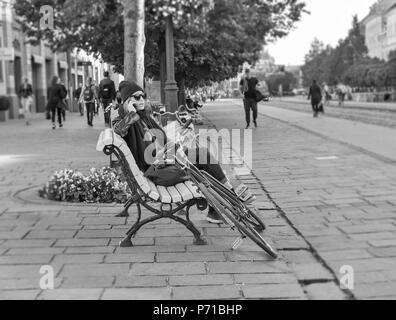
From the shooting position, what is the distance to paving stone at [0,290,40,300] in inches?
154

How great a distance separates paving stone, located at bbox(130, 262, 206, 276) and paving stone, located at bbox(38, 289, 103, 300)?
0.49 meters

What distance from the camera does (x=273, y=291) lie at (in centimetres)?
401

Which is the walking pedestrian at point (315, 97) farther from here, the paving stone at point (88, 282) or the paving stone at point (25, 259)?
the paving stone at point (88, 282)

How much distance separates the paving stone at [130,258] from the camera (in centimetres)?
477

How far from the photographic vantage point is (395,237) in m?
5.37

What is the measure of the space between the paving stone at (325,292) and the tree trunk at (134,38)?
432 cm

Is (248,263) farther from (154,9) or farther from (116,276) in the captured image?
(154,9)

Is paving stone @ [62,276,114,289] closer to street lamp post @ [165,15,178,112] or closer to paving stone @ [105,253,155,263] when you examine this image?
paving stone @ [105,253,155,263]

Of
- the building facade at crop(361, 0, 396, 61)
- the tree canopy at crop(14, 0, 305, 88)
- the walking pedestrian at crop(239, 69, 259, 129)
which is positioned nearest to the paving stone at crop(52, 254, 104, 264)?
the tree canopy at crop(14, 0, 305, 88)

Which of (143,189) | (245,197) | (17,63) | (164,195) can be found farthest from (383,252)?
(17,63)

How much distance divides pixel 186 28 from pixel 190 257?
36.3 ft

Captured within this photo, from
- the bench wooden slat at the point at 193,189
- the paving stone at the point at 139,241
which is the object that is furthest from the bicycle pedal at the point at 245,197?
the paving stone at the point at 139,241
